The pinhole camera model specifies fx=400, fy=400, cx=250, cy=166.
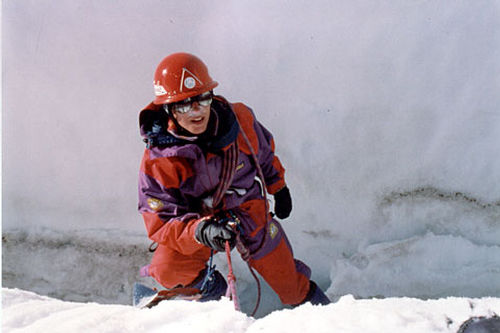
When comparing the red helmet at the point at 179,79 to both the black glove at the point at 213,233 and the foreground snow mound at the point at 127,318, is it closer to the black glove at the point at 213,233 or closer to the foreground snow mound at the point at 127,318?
the black glove at the point at 213,233

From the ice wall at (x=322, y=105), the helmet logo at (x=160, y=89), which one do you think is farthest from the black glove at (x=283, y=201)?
the helmet logo at (x=160, y=89)

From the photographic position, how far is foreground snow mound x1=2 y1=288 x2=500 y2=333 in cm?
74

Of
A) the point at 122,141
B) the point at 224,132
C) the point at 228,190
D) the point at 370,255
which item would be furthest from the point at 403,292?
the point at 122,141

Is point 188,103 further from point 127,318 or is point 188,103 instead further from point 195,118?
point 127,318

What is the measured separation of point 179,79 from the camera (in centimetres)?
130

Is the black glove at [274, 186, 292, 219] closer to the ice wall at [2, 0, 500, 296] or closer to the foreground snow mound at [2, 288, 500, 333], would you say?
the ice wall at [2, 0, 500, 296]

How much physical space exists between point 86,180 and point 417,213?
1.81 meters

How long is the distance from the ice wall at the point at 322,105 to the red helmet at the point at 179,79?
2.60 ft

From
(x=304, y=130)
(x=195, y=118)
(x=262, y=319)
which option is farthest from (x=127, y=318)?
(x=304, y=130)

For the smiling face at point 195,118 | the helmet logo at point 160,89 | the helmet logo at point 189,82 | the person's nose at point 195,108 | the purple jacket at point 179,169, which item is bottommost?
the purple jacket at point 179,169

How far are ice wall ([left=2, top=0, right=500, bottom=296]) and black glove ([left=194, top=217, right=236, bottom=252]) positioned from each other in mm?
810

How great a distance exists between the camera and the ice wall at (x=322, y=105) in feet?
6.24

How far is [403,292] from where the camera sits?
1880 millimetres

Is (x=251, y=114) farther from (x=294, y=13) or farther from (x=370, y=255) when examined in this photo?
(x=370, y=255)
